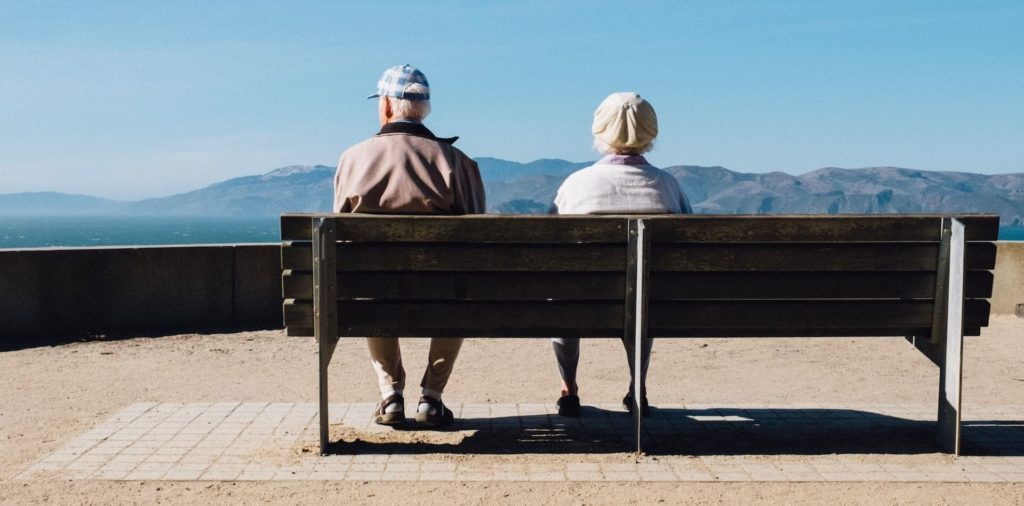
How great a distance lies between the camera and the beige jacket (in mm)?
4500

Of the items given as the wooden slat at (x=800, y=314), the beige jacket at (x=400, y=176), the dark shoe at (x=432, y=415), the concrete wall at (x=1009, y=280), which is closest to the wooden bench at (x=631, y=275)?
the wooden slat at (x=800, y=314)

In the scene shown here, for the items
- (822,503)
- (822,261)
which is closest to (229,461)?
(822,503)

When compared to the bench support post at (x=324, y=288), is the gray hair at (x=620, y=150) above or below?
above

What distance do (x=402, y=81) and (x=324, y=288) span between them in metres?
1.17

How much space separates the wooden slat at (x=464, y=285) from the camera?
4.12 meters

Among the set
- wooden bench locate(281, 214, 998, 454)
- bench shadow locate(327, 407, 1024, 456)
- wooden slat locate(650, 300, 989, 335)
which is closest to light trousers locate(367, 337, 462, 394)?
bench shadow locate(327, 407, 1024, 456)

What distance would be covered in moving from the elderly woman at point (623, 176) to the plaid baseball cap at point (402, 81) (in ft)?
2.82

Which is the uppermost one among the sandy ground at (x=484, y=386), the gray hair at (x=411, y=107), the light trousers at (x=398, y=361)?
the gray hair at (x=411, y=107)

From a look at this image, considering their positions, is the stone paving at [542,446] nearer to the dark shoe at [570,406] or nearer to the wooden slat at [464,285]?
the dark shoe at [570,406]

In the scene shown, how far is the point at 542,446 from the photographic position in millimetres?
4434

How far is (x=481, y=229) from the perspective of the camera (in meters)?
4.05

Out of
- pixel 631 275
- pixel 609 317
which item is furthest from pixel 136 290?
pixel 631 275

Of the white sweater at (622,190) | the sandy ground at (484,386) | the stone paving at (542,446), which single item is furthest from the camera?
the white sweater at (622,190)

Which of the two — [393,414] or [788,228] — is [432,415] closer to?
[393,414]
